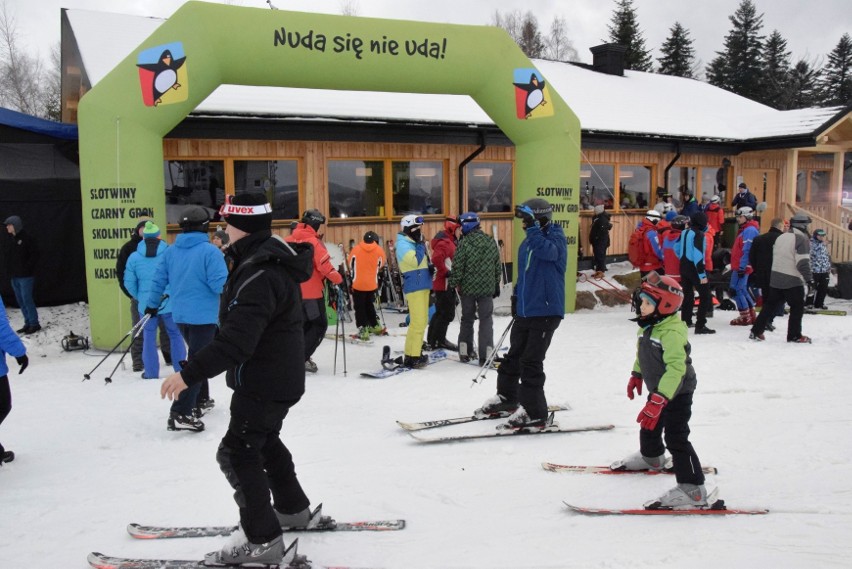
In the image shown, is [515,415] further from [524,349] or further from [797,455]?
[797,455]

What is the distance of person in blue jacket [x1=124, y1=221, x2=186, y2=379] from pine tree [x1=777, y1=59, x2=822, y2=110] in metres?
46.0

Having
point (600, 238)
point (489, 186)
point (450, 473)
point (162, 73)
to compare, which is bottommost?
point (450, 473)

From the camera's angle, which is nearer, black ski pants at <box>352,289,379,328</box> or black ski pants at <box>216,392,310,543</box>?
black ski pants at <box>216,392,310,543</box>

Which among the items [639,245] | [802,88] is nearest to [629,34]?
[802,88]

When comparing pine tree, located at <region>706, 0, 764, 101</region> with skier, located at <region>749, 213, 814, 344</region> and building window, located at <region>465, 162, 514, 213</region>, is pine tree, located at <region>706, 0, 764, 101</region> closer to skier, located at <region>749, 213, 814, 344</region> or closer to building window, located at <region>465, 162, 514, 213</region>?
building window, located at <region>465, 162, 514, 213</region>

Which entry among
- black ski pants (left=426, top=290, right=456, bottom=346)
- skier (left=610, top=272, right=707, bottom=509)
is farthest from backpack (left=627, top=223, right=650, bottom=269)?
skier (left=610, top=272, right=707, bottom=509)

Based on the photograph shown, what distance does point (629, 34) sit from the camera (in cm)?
4409

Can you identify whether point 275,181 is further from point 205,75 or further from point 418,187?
point 205,75

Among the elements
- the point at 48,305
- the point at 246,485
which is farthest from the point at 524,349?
the point at 48,305

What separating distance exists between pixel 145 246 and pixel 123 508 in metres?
3.93

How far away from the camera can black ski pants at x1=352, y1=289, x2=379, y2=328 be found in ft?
34.6

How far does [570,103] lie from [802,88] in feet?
126

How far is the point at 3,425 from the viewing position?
621 centimetres

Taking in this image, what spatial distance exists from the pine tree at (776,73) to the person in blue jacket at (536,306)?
146ft
